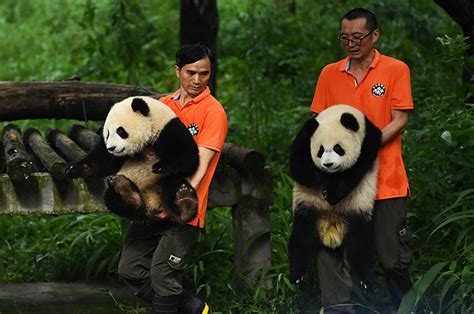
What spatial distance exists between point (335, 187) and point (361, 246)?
0.35m

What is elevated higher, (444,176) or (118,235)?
(444,176)

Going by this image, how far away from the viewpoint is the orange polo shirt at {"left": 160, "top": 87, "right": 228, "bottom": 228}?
4859 millimetres

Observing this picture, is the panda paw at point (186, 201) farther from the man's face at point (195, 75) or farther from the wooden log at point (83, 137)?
the wooden log at point (83, 137)

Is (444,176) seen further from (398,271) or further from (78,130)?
(78,130)

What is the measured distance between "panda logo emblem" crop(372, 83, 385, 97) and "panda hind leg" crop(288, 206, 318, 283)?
2.35 feet

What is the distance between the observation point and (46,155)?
5.72 metres

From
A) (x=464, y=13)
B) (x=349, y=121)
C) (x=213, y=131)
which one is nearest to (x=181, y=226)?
(x=213, y=131)

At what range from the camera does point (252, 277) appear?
5969 millimetres

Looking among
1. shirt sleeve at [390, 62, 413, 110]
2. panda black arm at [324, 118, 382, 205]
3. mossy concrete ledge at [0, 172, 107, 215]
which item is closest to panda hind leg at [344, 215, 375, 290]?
panda black arm at [324, 118, 382, 205]

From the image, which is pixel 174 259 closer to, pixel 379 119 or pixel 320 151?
pixel 320 151

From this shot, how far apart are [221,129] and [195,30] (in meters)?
3.43

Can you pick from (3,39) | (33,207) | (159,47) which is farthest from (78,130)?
(3,39)

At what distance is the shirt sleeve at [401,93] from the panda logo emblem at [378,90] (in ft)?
0.19

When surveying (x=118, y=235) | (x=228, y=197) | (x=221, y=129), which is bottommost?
(x=118, y=235)
